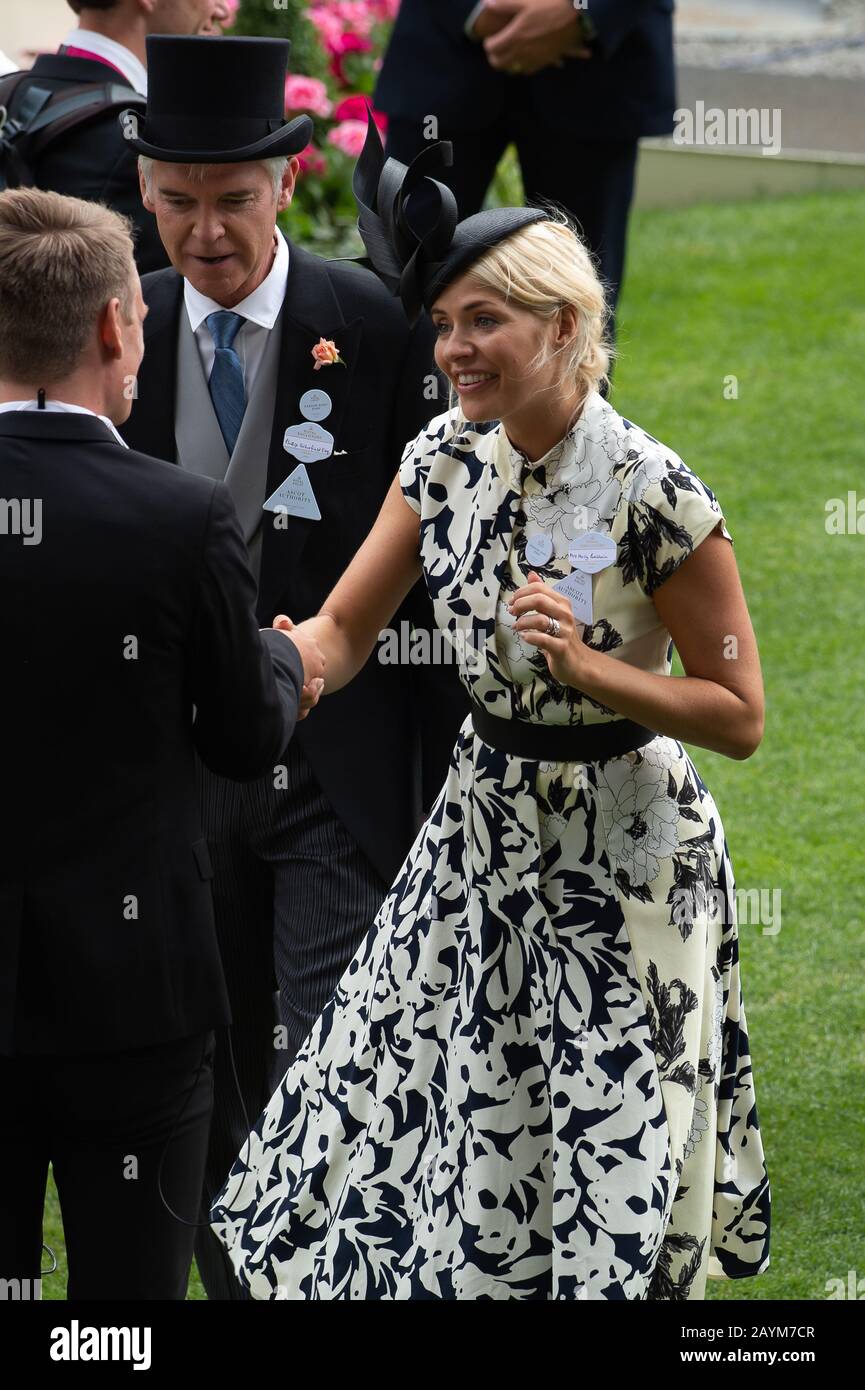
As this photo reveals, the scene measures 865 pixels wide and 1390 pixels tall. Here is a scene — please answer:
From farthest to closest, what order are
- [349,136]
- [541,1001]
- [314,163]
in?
[314,163], [349,136], [541,1001]

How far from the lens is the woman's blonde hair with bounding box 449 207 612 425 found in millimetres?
2936

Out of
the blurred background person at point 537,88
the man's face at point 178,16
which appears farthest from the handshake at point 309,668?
the blurred background person at point 537,88

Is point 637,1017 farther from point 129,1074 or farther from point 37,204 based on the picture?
point 37,204

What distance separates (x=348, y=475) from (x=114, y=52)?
4.62ft

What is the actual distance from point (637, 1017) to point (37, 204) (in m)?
1.46

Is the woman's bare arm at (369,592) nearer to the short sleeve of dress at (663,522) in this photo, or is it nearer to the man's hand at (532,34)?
the short sleeve of dress at (663,522)

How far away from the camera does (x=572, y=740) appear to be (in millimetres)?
3023

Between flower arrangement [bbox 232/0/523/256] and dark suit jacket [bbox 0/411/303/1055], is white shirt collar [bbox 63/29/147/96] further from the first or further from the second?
flower arrangement [bbox 232/0/523/256]

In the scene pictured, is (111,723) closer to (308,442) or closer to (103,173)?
(308,442)

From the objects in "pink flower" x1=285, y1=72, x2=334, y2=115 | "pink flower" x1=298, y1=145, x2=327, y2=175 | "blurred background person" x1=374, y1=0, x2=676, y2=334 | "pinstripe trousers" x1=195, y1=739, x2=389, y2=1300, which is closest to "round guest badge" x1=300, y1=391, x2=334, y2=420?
"pinstripe trousers" x1=195, y1=739, x2=389, y2=1300

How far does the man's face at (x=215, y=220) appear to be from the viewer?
348cm

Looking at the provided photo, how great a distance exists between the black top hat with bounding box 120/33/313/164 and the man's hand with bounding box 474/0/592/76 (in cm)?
207

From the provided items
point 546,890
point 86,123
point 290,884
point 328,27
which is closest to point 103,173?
point 86,123

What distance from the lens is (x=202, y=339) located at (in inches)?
142
